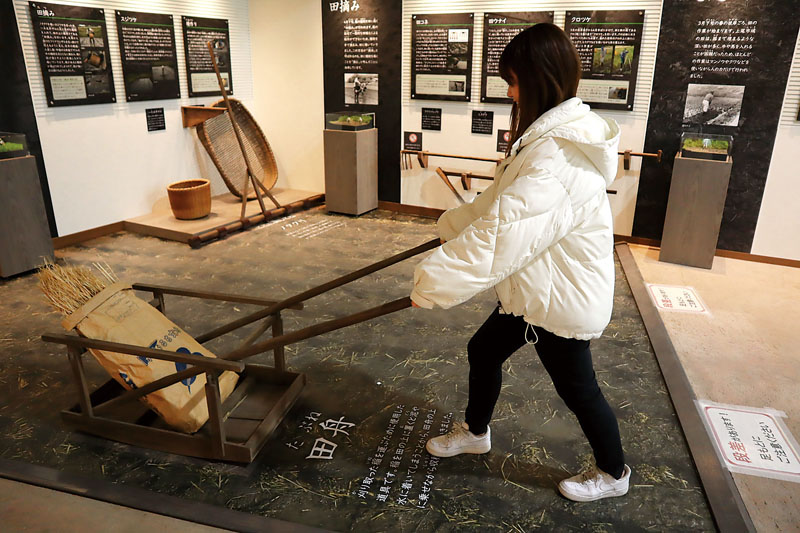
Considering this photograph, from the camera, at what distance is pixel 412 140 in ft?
20.4

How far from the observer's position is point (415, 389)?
2.90 meters

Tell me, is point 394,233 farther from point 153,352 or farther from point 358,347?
point 153,352

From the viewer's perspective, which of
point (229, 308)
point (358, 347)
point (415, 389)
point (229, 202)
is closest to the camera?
point (415, 389)

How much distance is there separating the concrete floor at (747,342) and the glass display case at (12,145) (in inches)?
185

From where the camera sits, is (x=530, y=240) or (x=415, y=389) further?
(x=415, y=389)

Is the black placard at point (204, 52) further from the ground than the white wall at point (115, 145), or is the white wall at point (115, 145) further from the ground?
the black placard at point (204, 52)

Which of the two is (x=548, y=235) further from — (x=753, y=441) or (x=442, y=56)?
(x=442, y=56)

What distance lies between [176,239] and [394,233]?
2008mm

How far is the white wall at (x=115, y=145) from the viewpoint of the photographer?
4.91m

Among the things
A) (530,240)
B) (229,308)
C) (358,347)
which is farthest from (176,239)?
(530,240)

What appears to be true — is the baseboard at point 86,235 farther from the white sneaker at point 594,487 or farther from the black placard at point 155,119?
the white sneaker at point 594,487

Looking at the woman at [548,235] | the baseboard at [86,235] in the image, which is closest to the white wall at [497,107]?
the baseboard at [86,235]

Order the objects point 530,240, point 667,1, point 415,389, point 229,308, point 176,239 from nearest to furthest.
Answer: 1. point 530,240
2. point 415,389
3. point 229,308
4. point 667,1
5. point 176,239

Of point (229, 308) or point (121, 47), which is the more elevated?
point (121, 47)
